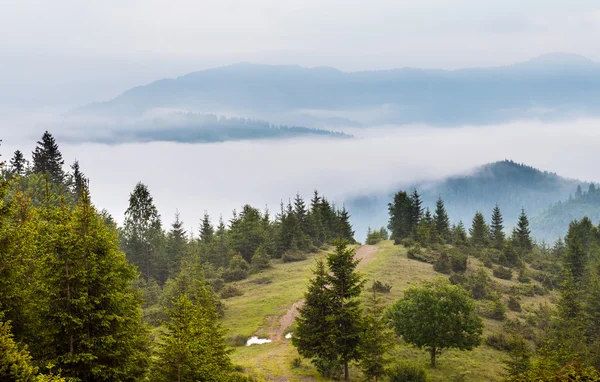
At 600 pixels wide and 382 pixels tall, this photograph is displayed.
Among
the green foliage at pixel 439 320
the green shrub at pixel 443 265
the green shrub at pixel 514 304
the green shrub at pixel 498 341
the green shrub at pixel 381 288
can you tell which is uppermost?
the green foliage at pixel 439 320

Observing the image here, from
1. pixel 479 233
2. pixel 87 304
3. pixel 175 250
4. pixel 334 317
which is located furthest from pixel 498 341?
pixel 175 250

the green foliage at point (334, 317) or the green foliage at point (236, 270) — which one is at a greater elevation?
the green foliage at point (334, 317)

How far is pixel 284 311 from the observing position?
62250 millimetres

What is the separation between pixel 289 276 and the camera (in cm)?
8275

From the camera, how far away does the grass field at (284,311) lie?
4516 cm

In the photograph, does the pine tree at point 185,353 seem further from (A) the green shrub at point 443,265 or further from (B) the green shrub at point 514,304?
(A) the green shrub at point 443,265

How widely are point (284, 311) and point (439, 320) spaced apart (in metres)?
22.7

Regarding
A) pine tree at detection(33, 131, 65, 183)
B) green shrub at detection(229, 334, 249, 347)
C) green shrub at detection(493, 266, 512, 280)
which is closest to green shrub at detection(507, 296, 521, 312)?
green shrub at detection(493, 266, 512, 280)

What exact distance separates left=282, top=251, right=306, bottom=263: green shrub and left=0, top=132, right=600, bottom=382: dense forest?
223mm

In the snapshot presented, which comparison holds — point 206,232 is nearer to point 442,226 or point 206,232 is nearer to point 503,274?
point 442,226

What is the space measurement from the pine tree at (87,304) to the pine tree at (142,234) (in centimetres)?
6931

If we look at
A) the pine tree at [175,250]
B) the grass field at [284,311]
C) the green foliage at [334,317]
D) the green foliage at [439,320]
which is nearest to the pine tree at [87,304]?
the grass field at [284,311]

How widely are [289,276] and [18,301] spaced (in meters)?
62.0

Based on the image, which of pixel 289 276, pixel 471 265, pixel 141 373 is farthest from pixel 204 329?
pixel 471 265
